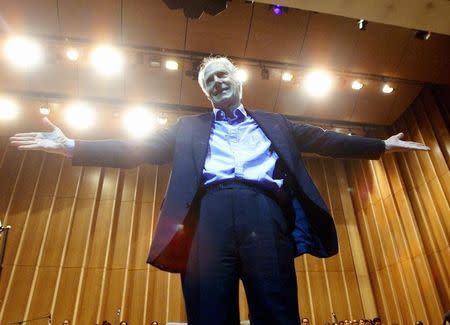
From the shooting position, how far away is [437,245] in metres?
6.62

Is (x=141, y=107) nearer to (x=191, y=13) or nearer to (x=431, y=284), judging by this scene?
(x=191, y=13)

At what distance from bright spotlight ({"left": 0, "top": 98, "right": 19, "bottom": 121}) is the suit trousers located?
7.72 m

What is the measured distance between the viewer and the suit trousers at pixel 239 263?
0.94 meters

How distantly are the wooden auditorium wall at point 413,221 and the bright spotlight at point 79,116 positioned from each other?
649 cm

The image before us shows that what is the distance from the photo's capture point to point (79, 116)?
24.9 feet

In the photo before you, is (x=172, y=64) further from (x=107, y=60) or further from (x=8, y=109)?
(x=8, y=109)

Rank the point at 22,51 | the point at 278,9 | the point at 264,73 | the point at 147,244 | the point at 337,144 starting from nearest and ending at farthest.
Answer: the point at 337,144 < the point at 278,9 < the point at 22,51 < the point at 264,73 < the point at 147,244

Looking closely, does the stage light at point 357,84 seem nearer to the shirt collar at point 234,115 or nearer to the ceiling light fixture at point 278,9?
the ceiling light fixture at point 278,9

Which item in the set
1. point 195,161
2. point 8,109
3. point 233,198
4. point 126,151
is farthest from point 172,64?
point 233,198

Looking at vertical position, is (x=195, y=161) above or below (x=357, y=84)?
below

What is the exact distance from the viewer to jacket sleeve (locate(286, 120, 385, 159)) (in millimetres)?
1449

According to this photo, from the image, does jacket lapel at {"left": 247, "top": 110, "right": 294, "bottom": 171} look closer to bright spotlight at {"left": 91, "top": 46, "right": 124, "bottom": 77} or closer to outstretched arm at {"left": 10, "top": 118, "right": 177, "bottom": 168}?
outstretched arm at {"left": 10, "top": 118, "right": 177, "bottom": 168}

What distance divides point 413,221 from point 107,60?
6.69 metres

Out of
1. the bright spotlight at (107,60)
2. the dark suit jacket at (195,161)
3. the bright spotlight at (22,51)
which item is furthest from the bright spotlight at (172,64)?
the dark suit jacket at (195,161)
